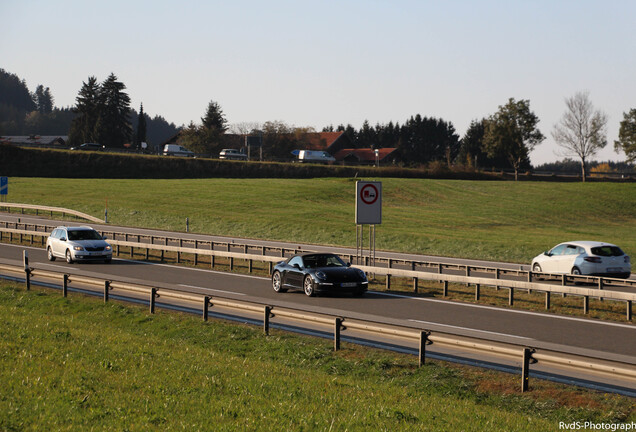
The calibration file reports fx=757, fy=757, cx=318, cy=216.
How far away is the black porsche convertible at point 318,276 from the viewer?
2141cm

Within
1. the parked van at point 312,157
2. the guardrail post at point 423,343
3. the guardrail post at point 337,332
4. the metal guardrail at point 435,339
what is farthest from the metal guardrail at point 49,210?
the parked van at point 312,157

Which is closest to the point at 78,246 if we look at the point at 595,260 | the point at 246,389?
the point at 595,260

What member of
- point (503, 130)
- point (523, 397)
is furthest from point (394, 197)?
point (523, 397)

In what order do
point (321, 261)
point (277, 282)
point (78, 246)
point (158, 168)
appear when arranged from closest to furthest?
1. point (321, 261)
2. point (277, 282)
3. point (78, 246)
4. point (158, 168)

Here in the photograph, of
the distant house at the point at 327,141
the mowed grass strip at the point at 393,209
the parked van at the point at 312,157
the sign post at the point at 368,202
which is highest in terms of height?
the distant house at the point at 327,141

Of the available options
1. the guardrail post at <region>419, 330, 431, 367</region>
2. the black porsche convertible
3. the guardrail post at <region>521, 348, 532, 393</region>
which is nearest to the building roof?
the black porsche convertible

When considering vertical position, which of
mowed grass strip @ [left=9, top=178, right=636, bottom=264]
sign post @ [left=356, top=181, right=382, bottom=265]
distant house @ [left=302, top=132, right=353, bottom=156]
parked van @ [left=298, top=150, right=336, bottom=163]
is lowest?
mowed grass strip @ [left=9, top=178, right=636, bottom=264]

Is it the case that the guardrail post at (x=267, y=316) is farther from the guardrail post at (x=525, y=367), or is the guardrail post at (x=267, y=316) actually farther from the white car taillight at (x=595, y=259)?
the white car taillight at (x=595, y=259)

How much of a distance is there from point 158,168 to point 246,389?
86966mm

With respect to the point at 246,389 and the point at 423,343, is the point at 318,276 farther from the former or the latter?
the point at 246,389

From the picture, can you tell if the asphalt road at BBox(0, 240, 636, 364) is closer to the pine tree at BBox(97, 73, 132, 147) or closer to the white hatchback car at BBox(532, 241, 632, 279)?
the white hatchback car at BBox(532, 241, 632, 279)

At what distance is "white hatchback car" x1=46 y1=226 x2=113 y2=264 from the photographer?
3048cm

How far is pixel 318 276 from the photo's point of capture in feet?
70.5

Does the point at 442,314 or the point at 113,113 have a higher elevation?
the point at 113,113
